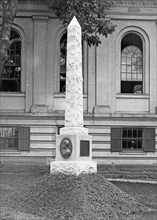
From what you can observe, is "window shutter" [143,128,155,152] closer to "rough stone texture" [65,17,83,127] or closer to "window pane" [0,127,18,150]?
"window pane" [0,127,18,150]

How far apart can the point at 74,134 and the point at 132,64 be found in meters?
12.0

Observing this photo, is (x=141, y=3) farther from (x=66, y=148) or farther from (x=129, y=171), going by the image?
(x=66, y=148)

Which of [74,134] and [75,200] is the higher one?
[74,134]

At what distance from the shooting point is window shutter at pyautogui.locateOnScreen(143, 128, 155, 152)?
2316cm

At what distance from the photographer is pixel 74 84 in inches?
529

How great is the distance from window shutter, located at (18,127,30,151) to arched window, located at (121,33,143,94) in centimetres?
520

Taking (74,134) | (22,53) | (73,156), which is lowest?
(73,156)

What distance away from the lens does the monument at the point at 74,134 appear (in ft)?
42.2

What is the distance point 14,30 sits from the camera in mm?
23484

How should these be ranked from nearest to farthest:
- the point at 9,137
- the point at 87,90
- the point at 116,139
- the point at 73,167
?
the point at 73,167 → the point at 9,137 → the point at 116,139 → the point at 87,90

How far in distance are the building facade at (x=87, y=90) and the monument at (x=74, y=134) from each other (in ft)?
30.6

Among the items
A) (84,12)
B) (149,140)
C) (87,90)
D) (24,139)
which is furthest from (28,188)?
(149,140)

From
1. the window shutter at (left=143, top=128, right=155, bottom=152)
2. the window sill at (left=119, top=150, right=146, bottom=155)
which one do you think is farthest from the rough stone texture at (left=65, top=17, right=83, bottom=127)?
the window shutter at (left=143, top=128, right=155, bottom=152)

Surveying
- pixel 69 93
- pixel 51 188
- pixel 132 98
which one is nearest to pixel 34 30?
pixel 132 98
